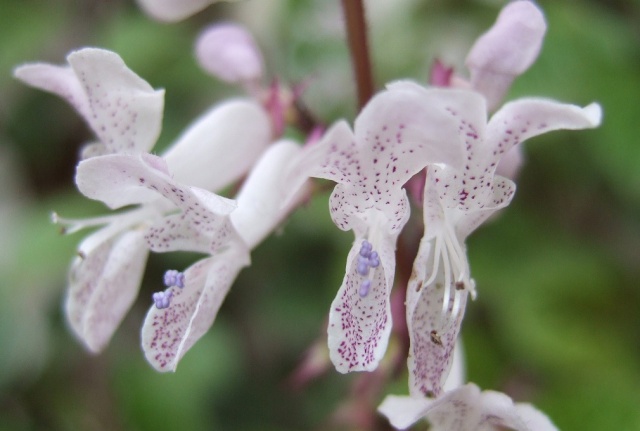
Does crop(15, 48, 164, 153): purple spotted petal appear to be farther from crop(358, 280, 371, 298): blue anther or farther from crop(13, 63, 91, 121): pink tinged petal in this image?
crop(358, 280, 371, 298): blue anther

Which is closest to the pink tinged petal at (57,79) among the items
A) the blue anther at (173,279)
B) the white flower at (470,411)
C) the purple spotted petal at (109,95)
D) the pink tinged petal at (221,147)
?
the purple spotted petal at (109,95)

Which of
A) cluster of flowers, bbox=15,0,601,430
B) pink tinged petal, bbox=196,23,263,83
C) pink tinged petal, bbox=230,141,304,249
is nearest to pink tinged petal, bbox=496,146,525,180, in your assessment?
cluster of flowers, bbox=15,0,601,430

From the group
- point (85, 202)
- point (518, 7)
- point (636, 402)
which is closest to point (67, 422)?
point (85, 202)

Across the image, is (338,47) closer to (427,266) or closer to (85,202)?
(85,202)

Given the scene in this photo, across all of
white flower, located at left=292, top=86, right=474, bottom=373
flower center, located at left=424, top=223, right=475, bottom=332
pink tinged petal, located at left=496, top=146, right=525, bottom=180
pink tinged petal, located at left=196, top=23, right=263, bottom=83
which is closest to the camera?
white flower, located at left=292, top=86, right=474, bottom=373

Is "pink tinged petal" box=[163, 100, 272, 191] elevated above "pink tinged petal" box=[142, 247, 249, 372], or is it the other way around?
"pink tinged petal" box=[163, 100, 272, 191]

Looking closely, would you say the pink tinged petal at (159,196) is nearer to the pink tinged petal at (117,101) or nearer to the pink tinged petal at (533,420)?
the pink tinged petal at (117,101)

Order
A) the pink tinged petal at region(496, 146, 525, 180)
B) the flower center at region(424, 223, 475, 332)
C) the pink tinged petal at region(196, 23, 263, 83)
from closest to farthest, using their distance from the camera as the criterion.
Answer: the flower center at region(424, 223, 475, 332) < the pink tinged petal at region(496, 146, 525, 180) < the pink tinged petal at region(196, 23, 263, 83)
